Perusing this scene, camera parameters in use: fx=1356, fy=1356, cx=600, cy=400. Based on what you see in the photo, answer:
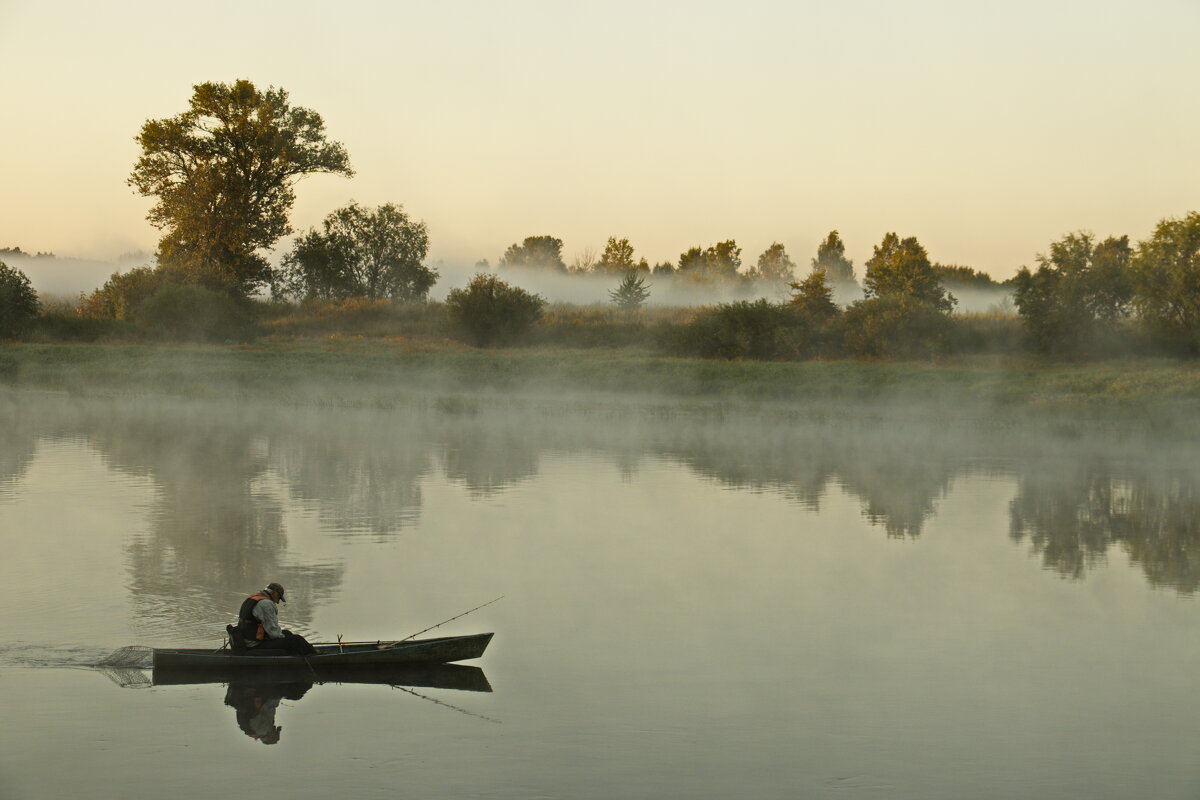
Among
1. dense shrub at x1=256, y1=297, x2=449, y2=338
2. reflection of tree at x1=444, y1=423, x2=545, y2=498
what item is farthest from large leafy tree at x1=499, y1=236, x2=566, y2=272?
reflection of tree at x1=444, y1=423, x2=545, y2=498

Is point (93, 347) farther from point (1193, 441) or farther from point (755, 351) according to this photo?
point (1193, 441)

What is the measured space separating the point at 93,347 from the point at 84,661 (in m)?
44.4

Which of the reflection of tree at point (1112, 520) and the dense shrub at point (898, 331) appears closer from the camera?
the reflection of tree at point (1112, 520)

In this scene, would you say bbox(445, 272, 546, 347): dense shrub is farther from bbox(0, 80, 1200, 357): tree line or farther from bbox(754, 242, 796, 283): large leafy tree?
bbox(754, 242, 796, 283): large leafy tree

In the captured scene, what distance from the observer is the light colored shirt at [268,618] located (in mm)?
12492

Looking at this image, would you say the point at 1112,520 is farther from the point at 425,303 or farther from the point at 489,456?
the point at 425,303

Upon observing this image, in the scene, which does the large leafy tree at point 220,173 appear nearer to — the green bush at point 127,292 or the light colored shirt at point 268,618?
the green bush at point 127,292

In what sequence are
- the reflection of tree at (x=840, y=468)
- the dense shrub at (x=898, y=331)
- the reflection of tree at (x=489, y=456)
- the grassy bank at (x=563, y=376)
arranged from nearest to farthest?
the reflection of tree at (x=840, y=468) → the reflection of tree at (x=489, y=456) → the grassy bank at (x=563, y=376) → the dense shrub at (x=898, y=331)

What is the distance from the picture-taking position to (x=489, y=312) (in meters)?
57.1

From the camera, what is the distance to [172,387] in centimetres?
4847

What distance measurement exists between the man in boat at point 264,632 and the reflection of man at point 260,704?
339 mm

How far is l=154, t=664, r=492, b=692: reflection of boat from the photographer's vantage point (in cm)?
1249

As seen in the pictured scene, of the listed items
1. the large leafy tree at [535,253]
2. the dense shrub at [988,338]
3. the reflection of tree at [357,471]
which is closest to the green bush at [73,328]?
the reflection of tree at [357,471]

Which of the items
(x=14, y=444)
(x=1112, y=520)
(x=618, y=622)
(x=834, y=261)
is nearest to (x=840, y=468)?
(x=1112, y=520)
